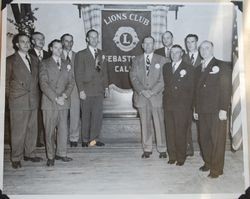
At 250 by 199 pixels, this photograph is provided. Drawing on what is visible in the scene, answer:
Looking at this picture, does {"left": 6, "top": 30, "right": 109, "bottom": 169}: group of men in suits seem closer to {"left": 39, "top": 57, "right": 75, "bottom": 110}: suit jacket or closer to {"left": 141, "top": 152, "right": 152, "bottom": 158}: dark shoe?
{"left": 39, "top": 57, "right": 75, "bottom": 110}: suit jacket

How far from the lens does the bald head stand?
40.6 inches

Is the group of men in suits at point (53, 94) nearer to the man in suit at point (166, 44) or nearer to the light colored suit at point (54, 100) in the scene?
the light colored suit at point (54, 100)

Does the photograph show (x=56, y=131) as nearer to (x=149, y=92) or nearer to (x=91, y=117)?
(x=91, y=117)

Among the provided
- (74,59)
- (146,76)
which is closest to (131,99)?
(146,76)

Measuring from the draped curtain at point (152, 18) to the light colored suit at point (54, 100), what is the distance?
122 mm

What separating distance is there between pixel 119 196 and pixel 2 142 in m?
0.31

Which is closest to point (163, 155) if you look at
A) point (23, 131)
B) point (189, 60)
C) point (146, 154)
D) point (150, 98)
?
point (146, 154)

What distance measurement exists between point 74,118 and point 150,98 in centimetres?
20

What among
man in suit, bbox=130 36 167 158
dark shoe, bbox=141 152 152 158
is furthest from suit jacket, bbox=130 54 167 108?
dark shoe, bbox=141 152 152 158

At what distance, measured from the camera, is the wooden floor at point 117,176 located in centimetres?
97

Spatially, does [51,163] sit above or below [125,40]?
below

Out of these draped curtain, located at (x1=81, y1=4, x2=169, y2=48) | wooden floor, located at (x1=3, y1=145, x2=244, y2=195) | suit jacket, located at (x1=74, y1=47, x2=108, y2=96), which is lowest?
wooden floor, located at (x1=3, y1=145, x2=244, y2=195)

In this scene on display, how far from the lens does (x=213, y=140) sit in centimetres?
101

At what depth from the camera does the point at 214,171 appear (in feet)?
3.26
